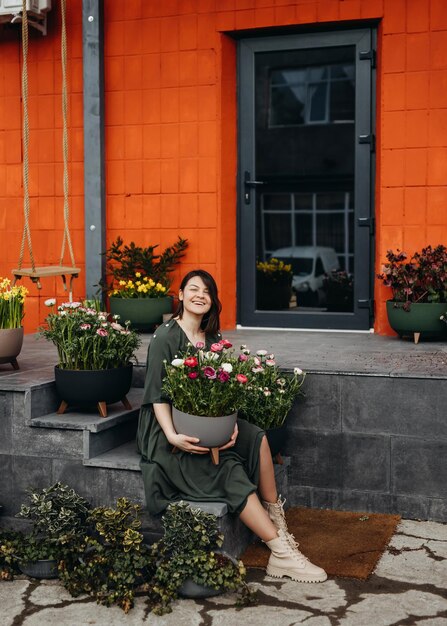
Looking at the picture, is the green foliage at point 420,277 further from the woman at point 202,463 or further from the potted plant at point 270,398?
the woman at point 202,463

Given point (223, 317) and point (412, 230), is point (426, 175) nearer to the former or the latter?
point (412, 230)

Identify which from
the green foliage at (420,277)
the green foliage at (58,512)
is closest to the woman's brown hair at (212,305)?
the green foliage at (58,512)

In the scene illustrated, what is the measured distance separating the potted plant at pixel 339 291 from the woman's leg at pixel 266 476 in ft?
9.48

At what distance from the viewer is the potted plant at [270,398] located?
427 centimetres

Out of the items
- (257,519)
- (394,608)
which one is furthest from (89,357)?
(394,608)

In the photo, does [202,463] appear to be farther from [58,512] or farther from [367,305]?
[367,305]

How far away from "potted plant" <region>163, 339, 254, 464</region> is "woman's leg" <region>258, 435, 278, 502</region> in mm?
228

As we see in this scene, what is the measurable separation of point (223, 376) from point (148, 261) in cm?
300

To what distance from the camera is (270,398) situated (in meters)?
4.33

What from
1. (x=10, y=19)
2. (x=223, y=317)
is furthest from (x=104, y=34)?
(x=223, y=317)

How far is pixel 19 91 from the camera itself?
22.7 ft

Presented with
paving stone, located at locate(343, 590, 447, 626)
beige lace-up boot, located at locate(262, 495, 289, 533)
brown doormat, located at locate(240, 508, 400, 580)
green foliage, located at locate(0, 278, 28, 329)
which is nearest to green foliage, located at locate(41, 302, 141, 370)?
green foliage, located at locate(0, 278, 28, 329)

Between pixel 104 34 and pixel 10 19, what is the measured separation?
702mm

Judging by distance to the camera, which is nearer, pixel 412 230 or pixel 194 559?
pixel 194 559
